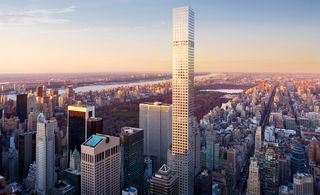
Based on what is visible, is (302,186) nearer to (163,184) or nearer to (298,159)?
(298,159)

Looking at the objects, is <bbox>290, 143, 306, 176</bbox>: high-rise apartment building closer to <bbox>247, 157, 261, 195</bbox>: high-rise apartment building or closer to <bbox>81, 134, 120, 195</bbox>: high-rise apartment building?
<bbox>247, 157, 261, 195</bbox>: high-rise apartment building

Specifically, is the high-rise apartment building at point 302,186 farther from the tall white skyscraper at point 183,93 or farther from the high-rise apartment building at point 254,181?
the tall white skyscraper at point 183,93

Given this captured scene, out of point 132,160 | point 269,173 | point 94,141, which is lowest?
point 269,173

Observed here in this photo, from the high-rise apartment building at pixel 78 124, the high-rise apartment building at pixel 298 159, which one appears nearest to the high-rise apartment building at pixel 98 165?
the high-rise apartment building at pixel 78 124

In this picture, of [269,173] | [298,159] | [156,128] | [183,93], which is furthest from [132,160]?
[298,159]

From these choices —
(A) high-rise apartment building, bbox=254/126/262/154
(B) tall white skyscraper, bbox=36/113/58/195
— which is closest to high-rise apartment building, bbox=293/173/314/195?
(A) high-rise apartment building, bbox=254/126/262/154
